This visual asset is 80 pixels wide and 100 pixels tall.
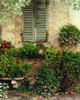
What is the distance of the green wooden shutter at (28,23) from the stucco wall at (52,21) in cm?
20

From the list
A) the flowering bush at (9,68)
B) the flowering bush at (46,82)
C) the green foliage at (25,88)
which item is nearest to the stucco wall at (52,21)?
the flowering bush at (9,68)

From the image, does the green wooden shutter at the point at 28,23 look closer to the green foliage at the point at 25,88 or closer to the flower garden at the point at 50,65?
the flower garden at the point at 50,65

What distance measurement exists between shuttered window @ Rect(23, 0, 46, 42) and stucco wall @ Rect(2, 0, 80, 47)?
196 millimetres

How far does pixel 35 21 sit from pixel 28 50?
3.86 ft

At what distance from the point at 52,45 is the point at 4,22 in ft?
6.45

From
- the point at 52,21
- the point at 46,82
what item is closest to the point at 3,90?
the point at 46,82

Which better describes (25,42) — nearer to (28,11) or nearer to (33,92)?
(28,11)

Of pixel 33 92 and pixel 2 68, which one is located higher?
pixel 2 68

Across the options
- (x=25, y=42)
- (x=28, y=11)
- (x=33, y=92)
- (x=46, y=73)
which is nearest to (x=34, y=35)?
(x=25, y=42)

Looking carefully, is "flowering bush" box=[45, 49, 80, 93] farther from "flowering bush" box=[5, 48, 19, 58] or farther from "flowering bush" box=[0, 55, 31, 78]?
"flowering bush" box=[5, 48, 19, 58]

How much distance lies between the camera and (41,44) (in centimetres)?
657

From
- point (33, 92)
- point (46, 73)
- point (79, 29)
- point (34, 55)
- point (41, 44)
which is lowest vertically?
point (33, 92)

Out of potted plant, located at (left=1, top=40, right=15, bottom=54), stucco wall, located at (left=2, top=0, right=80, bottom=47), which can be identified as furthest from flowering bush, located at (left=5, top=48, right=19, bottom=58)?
stucco wall, located at (left=2, top=0, right=80, bottom=47)

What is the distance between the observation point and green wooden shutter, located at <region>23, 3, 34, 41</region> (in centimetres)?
676
